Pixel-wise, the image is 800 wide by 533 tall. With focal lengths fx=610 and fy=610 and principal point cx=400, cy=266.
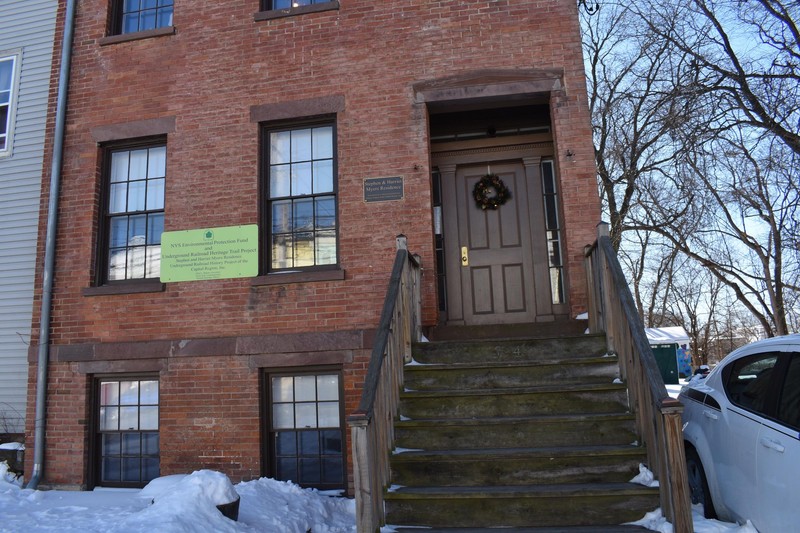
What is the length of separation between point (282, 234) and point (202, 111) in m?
1.92

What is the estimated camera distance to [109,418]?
7508 millimetres

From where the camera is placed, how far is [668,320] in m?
39.3

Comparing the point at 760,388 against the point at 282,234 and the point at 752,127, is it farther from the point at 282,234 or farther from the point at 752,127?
the point at 752,127

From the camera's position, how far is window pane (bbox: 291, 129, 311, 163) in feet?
25.0

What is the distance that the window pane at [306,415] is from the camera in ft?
23.0

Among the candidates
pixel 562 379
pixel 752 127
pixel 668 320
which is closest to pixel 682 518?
pixel 562 379

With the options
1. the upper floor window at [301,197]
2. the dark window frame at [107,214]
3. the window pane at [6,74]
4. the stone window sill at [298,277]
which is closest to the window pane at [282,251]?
the upper floor window at [301,197]

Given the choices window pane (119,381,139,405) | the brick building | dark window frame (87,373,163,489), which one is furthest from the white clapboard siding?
window pane (119,381,139,405)

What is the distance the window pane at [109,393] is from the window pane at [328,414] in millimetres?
2642

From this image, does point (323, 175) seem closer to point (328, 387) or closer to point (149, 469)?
point (328, 387)

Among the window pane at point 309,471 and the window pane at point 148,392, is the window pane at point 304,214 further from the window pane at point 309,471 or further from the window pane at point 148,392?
the window pane at point 309,471

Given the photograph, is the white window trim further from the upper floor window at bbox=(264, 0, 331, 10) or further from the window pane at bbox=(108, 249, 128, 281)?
the upper floor window at bbox=(264, 0, 331, 10)

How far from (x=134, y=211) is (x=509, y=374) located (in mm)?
5228

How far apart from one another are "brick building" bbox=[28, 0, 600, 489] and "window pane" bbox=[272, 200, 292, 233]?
0.09ft
